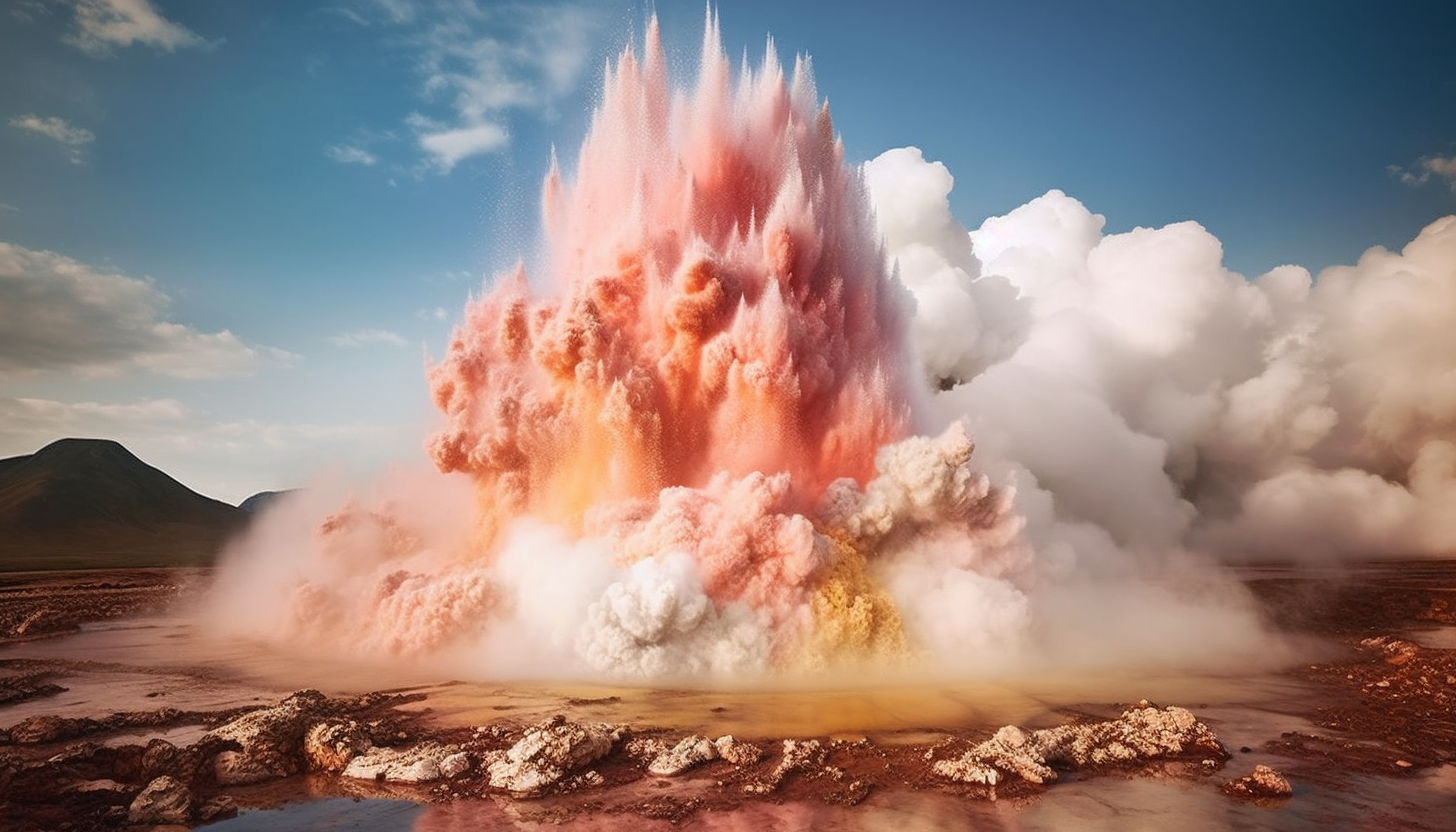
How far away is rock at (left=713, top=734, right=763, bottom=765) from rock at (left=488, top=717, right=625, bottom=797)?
110 inches

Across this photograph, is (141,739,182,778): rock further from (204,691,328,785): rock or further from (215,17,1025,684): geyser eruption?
(215,17,1025,684): geyser eruption

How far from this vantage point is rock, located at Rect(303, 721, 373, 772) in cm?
1897

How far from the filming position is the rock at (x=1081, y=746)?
60.4 ft

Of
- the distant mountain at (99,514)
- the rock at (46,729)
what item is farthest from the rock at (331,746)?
the distant mountain at (99,514)

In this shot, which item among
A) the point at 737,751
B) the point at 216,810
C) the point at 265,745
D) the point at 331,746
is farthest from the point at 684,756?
the point at 265,745

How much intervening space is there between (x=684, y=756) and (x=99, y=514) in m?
173

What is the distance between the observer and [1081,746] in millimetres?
19984

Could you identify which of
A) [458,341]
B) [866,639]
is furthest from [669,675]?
[458,341]

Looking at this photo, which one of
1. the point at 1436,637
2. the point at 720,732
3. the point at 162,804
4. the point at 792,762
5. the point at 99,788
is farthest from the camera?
the point at 1436,637

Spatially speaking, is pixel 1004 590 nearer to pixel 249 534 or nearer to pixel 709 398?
pixel 709 398

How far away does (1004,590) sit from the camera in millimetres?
32375

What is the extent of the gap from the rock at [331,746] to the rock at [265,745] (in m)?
0.30

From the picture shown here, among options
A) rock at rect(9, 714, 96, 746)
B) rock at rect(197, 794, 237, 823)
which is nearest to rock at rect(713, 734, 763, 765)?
rock at rect(197, 794, 237, 823)

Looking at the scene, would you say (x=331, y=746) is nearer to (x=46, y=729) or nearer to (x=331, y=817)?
(x=331, y=817)
